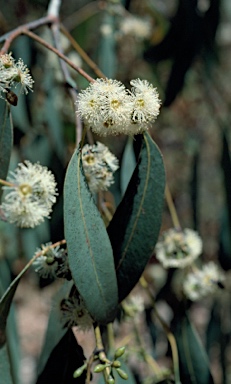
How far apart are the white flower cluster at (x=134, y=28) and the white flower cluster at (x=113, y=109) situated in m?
1.52

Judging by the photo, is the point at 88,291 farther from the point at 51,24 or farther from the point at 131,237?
the point at 51,24

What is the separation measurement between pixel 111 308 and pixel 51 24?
880mm

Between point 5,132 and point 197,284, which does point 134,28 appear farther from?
point 5,132

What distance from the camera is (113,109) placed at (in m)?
0.94

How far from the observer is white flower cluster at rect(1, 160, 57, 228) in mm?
1114

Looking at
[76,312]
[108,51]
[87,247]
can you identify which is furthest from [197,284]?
[108,51]

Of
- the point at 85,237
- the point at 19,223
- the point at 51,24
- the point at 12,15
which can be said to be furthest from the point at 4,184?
the point at 12,15

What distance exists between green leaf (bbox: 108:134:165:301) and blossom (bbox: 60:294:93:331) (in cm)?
7

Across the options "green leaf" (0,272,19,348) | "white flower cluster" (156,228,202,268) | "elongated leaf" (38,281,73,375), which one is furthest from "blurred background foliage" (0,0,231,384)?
"green leaf" (0,272,19,348)

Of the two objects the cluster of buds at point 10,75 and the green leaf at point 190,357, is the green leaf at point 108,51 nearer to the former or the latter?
the green leaf at point 190,357

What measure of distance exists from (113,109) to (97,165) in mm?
199

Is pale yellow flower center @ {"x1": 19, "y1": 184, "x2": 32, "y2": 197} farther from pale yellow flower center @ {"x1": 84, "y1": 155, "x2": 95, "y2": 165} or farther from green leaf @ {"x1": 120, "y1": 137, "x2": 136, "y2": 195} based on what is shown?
green leaf @ {"x1": 120, "y1": 137, "x2": 136, "y2": 195}

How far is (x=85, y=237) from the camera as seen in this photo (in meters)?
1.00

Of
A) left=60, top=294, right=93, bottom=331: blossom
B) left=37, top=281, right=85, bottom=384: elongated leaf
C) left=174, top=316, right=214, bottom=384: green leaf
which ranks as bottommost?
left=174, top=316, right=214, bottom=384: green leaf
